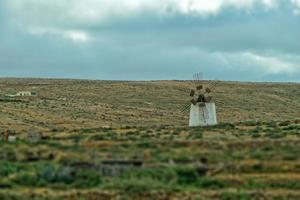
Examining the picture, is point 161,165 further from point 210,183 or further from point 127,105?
point 127,105

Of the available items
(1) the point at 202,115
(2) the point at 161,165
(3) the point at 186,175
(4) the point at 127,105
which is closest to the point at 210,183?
(3) the point at 186,175

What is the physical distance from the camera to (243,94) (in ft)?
584

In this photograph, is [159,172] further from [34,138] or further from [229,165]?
[34,138]

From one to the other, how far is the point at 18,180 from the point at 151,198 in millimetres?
7809

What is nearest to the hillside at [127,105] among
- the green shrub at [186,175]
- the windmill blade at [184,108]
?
the windmill blade at [184,108]

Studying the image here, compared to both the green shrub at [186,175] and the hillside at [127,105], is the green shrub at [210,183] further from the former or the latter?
the hillside at [127,105]

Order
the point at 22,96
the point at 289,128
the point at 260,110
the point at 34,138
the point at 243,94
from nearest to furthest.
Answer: the point at 34,138 → the point at 289,128 → the point at 22,96 → the point at 260,110 → the point at 243,94

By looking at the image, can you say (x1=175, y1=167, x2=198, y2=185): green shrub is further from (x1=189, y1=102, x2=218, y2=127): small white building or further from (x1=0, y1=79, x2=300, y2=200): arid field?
(x1=189, y1=102, x2=218, y2=127): small white building

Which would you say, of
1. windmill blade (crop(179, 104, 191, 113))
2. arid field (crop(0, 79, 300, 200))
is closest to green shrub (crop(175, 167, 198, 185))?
arid field (crop(0, 79, 300, 200))

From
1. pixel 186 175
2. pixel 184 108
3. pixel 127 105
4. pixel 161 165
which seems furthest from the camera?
pixel 127 105

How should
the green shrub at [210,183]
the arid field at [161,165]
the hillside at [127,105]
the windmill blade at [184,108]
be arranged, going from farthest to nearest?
the windmill blade at [184,108] → the hillside at [127,105] → the green shrub at [210,183] → the arid field at [161,165]

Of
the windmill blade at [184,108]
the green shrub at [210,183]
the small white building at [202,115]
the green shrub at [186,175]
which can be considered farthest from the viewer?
the windmill blade at [184,108]

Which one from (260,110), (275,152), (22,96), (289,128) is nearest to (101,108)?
(22,96)

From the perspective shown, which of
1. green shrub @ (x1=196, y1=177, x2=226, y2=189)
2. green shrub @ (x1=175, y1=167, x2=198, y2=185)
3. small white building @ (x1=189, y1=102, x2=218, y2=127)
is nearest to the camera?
green shrub @ (x1=196, y1=177, x2=226, y2=189)
